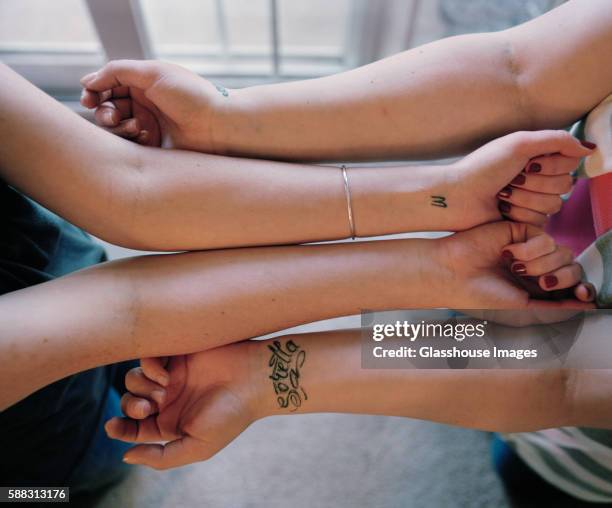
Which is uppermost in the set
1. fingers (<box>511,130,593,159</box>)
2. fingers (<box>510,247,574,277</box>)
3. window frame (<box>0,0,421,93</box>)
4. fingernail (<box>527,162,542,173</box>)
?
window frame (<box>0,0,421,93</box>)

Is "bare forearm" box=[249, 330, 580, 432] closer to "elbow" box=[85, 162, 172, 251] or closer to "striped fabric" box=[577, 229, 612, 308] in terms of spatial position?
"striped fabric" box=[577, 229, 612, 308]

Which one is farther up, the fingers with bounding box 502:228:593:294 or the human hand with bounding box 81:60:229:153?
the human hand with bounding box 81:60:229:153

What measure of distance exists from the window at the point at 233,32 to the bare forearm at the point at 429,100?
497 millimetres

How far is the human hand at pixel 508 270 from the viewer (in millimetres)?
751

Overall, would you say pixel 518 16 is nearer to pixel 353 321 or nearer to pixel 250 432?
pixel 353 321

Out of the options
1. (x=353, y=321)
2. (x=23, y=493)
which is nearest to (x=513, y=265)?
(x=353, y=321)

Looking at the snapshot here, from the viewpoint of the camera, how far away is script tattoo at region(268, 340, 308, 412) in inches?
30.6

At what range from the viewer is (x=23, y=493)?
0.84 metres

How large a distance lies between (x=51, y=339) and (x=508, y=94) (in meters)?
0.68

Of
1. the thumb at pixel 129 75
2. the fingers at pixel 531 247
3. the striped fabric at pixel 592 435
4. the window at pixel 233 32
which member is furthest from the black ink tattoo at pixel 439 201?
the window at pixel 233 32

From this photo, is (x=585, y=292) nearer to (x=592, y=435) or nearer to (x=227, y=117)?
(x=592, y=435)

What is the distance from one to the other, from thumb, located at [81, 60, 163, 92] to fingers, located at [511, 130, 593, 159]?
0.49 metres

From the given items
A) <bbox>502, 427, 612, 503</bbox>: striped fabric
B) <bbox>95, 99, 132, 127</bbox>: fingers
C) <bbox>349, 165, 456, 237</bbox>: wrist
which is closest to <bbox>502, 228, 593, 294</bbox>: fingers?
<bbox>349, 165, 456, 237</bbox>: wrist

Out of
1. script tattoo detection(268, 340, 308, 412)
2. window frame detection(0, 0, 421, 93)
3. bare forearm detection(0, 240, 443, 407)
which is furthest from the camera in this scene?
window frame detection(0, 0, 421, 93)
